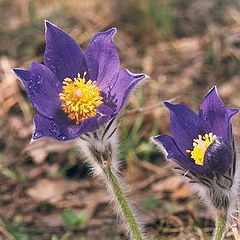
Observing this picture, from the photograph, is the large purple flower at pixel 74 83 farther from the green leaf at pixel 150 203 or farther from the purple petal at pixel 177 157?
the green leaf at pixel 150 203

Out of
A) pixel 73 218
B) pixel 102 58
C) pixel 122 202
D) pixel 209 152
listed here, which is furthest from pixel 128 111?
pixel 209 152

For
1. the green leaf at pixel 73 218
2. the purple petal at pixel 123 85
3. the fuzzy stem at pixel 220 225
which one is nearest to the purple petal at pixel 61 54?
the purple petal at pixel 123 85

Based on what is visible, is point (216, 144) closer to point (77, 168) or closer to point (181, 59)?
point (77, 168)

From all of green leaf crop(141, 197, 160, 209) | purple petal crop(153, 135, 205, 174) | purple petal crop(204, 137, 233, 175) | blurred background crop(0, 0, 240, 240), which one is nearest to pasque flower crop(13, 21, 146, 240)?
purple petal crop(153, 135, 205, 174)

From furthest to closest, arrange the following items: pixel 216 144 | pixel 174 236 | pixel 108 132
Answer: pixel 174 236
pixel 108 132
pixel 216 144

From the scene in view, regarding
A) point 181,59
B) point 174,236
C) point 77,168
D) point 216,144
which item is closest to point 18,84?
point 77,168

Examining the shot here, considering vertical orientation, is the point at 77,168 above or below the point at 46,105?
below

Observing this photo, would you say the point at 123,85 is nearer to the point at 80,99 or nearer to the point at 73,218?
the point at 80,99
